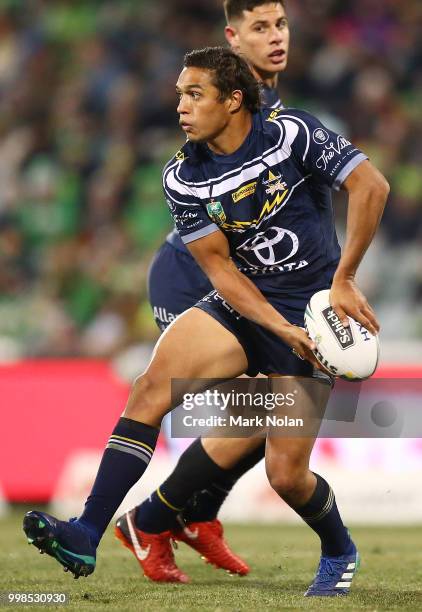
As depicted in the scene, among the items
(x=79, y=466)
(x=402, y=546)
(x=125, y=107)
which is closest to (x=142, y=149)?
(x=125, y=107)

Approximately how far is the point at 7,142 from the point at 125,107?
1.40 m

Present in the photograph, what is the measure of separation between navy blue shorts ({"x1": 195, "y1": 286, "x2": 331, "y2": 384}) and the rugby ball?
294 millimetres

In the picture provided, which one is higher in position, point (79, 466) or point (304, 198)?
point (304, 198)

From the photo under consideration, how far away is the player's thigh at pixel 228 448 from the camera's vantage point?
5074 millimetres

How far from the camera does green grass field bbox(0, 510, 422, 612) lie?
4.18m

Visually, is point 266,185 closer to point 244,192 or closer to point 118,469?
point 244,192

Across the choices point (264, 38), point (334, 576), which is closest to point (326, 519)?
point (334, 576)

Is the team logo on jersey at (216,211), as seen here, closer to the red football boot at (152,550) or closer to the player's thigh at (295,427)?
the player's thigh at (295,427)

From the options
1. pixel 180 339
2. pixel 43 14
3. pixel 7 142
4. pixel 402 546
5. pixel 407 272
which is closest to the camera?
pixel 180 339

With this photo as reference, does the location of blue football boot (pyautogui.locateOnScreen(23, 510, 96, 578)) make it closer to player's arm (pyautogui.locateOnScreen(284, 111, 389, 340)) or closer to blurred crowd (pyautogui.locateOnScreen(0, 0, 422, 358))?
player's arm (pyautogui.locateOnScreen(284, 111, 389, 340))

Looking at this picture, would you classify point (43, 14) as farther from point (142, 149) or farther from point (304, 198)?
point (304, 198)

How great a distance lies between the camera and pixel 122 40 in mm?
11547

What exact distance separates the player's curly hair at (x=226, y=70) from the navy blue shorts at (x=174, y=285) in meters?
1.10

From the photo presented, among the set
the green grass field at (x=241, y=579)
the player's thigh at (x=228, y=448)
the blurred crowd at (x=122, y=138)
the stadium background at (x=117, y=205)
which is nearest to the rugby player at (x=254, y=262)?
the green grass field at (x=241, y=579)
